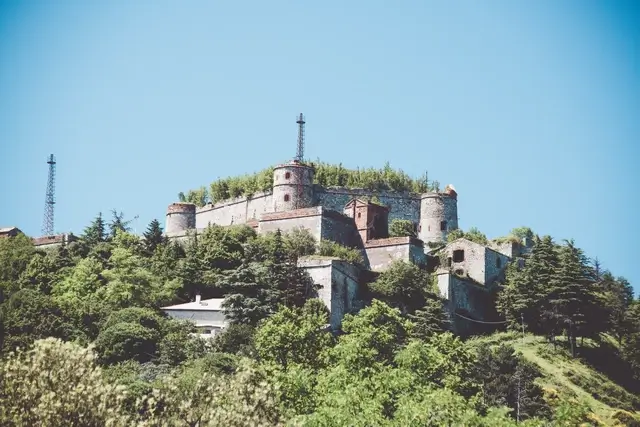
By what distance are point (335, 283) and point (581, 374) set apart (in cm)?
1397

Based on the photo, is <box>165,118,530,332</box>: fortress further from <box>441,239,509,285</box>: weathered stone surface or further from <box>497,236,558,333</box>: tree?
<box>497,236,558,333</box>: tree

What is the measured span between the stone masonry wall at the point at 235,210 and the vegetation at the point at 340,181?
0.64m

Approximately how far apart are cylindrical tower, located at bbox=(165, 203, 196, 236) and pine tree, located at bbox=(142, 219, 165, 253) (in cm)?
702

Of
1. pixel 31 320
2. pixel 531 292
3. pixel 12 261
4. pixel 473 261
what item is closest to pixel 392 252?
pixel 473 261

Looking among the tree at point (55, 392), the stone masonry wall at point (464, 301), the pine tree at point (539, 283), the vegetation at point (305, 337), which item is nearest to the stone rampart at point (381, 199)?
the vegetation at point (305, 337)

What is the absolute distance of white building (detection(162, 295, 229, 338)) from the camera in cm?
5956

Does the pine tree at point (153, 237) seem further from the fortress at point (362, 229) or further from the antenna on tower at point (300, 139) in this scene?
the antenna on tower at point (300, 139)

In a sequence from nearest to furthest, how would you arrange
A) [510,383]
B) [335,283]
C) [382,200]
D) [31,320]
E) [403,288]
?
[510,383], [31,320], [335,283], [403,288], [382,200]

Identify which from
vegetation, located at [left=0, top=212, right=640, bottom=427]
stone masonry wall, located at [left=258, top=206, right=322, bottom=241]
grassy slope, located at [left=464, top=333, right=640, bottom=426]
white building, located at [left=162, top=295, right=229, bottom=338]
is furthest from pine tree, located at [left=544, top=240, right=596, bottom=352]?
white building, located at [left=162, top=295, right=229, bottom=338]

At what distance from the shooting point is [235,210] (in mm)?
79750

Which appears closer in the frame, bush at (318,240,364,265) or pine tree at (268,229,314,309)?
pine tree at (268,229,314,309)

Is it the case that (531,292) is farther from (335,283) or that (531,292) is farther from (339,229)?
(339,229)

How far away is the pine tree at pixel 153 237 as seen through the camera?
→ 7050 centimetres

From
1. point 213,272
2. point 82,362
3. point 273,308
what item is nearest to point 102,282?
point 213,272
